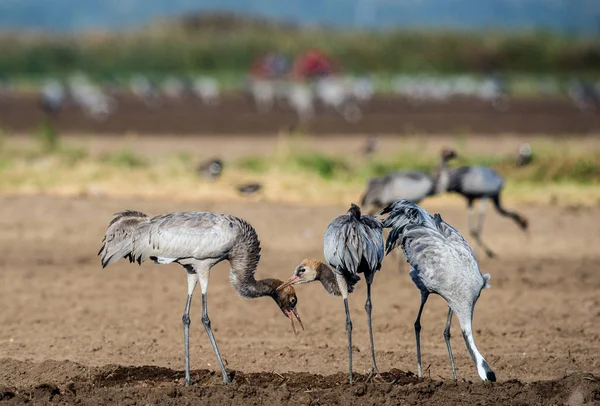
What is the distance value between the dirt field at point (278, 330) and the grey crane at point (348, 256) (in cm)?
67

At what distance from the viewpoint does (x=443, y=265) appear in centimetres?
762

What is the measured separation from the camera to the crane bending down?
7949mm

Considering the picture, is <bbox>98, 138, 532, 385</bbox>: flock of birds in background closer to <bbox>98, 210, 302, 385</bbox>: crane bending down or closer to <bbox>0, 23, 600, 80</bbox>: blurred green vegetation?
<bbox>98, 210, 302, 385</bbox>: crane bending down

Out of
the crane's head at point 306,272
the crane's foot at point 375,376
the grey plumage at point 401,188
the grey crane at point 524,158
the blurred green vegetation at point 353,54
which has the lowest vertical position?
the crane's foot at point 375,376

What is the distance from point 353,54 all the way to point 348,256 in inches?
2663

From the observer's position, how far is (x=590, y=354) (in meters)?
8.64

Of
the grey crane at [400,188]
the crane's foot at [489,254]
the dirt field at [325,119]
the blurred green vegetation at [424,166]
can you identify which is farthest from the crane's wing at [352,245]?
the dirt field at [325,119]

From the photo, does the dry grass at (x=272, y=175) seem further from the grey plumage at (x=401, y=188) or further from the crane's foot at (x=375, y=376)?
the crane's foot at (x=375, y=376)

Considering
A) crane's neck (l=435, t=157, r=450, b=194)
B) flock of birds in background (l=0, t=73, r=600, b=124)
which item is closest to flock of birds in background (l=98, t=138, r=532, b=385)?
crane's neck (l=435, t=157, r=450, b=194)

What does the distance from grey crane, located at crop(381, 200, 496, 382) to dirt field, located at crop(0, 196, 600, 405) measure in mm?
413

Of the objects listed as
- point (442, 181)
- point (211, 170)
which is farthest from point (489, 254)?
point (211, 170)

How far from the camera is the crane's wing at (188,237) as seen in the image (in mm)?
7934

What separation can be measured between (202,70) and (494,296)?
63473 millimetres

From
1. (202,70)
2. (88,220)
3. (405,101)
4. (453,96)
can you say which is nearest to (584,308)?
(88,220)
